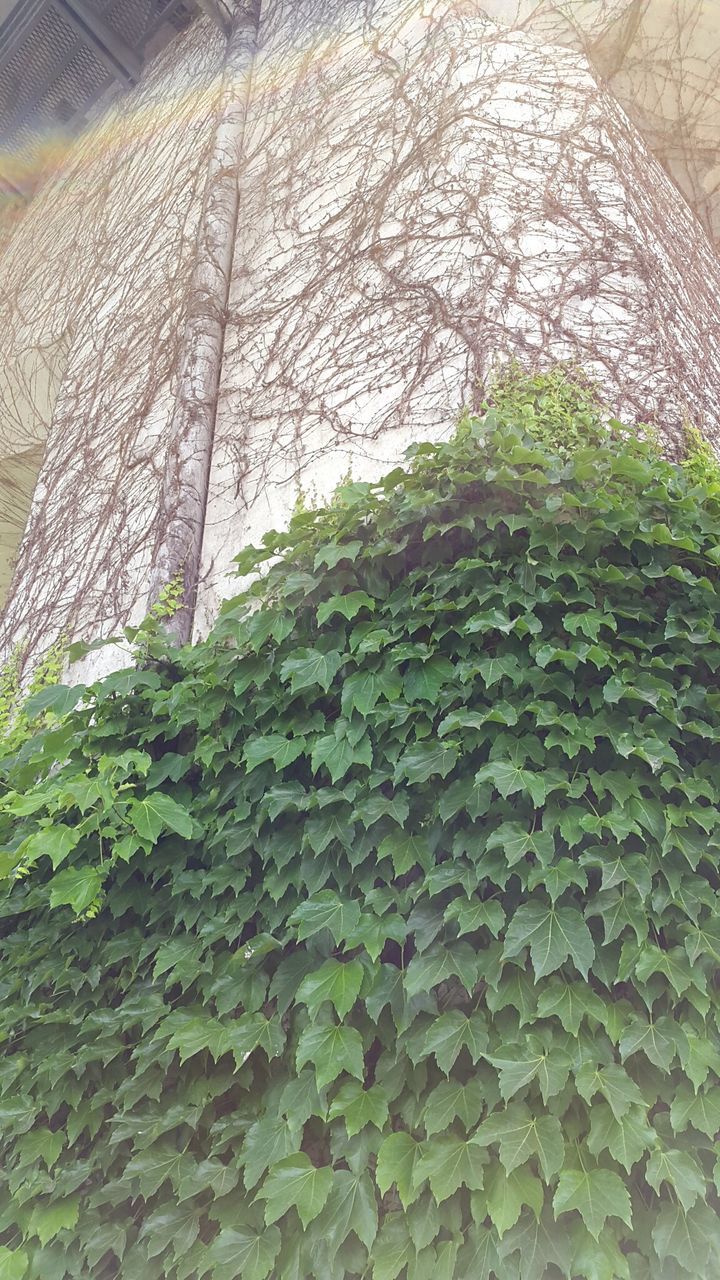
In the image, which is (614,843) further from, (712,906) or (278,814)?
(278,814)

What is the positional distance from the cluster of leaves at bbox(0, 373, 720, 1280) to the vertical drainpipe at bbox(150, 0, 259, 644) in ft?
2.75

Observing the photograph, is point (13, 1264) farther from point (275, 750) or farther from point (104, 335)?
point (104, 335)

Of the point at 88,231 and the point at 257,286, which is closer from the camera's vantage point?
the point at 257,286

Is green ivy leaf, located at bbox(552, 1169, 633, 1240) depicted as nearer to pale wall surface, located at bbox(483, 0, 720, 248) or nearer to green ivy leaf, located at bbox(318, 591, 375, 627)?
green ivy leaf, located at bbox(318, 591, 375, 627)

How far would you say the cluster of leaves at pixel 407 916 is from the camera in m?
1.51

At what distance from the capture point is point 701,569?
186 centimetres

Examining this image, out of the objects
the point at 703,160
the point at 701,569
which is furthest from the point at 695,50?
the point at 701,569

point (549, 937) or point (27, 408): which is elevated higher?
point (27, 408)

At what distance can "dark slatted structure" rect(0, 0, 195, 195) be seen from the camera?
5695 millimetres

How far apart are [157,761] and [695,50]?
16.1 ft

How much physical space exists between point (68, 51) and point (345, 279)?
15.1 feet

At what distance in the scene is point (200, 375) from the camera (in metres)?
3.76

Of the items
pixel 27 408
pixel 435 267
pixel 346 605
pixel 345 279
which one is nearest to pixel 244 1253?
pixel 346 605

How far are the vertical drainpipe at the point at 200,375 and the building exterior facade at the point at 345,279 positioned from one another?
12 millimetres
